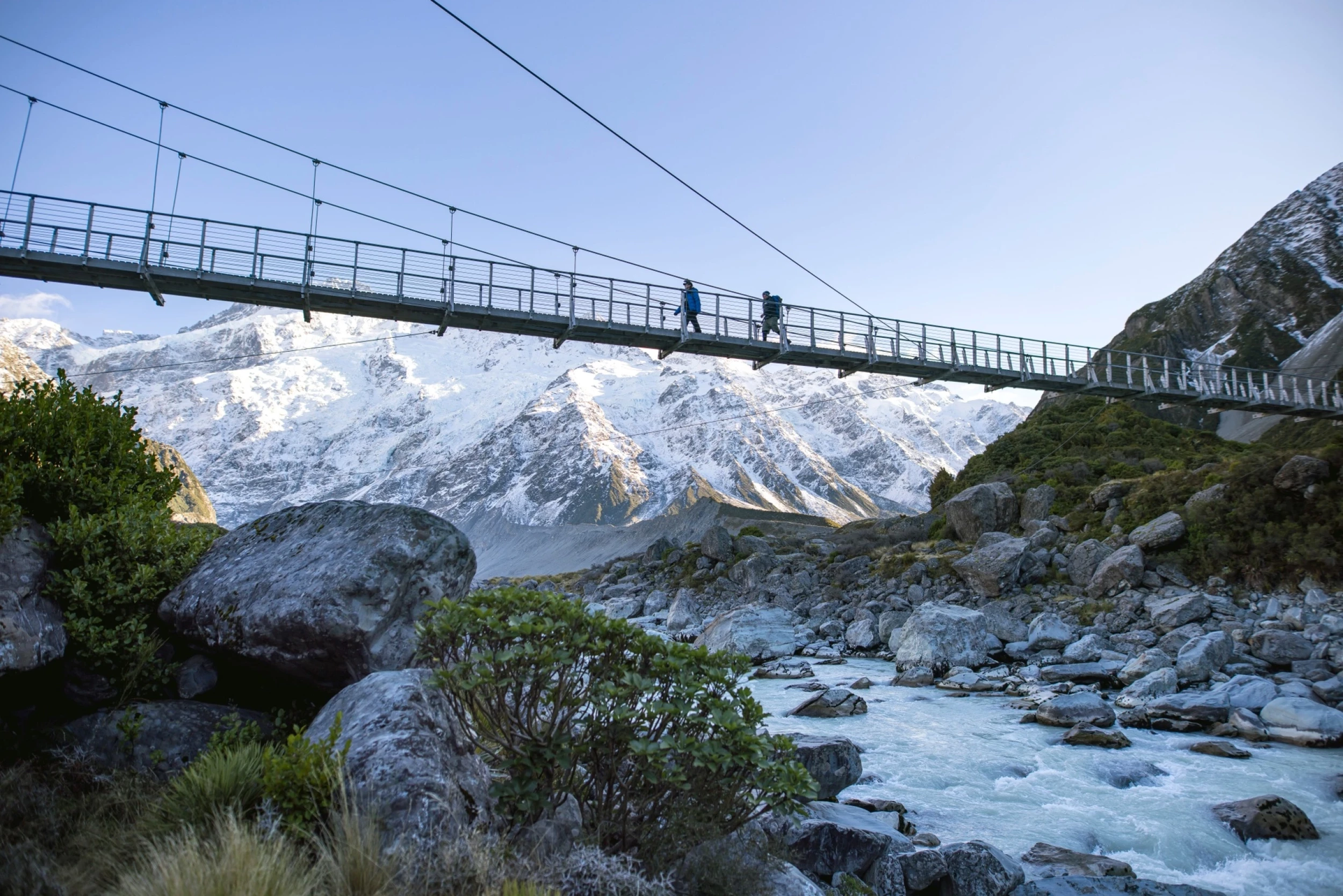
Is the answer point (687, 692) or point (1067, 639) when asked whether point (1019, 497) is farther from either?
point (687, 692)

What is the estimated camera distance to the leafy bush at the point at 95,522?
4.75 meters

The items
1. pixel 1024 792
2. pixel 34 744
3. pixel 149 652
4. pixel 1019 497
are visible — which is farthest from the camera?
pixel 1019 497

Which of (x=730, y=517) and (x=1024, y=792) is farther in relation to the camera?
(x=730, y=517)

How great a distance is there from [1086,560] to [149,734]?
2047 cm

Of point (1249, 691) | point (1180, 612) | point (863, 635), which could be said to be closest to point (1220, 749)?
point (1249, 691)

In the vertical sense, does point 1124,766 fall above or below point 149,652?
below

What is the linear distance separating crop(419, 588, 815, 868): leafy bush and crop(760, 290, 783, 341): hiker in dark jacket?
47.2 ft

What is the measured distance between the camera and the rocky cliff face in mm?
47062

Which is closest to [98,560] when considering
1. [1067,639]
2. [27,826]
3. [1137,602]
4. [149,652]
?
[149,652]

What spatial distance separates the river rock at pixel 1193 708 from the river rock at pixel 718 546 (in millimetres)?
22299

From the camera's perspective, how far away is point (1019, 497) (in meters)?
27.3

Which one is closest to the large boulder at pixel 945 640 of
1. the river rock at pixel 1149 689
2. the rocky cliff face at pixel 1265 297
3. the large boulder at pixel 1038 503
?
the river rock at pixel 1149 689

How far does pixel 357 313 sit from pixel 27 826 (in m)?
12.7

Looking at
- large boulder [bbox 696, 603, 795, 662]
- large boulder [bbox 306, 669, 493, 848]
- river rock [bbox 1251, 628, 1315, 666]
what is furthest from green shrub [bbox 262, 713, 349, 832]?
large boulder [bbox 696, 603, 795, 662]
